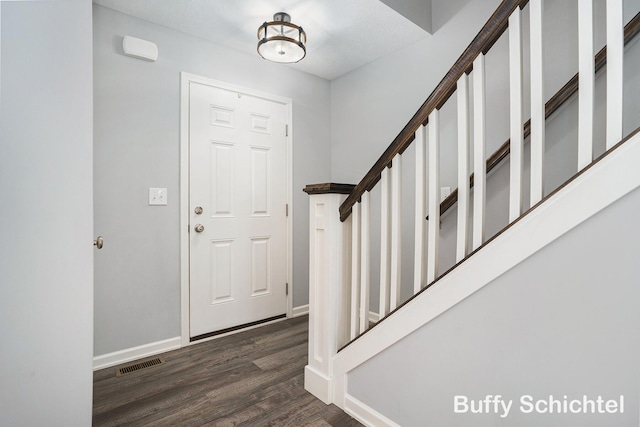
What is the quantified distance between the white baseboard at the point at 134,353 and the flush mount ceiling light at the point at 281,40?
7.30ft

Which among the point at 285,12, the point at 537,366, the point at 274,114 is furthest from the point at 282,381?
the point at 285,12

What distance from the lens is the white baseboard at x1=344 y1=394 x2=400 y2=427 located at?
4.45ft

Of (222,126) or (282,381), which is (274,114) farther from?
(282,381)

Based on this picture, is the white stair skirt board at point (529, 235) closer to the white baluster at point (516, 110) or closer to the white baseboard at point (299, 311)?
the white baluster at point (516, 110)

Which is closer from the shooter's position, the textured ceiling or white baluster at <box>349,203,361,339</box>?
white baluster at <box>349,203,361,339</box>

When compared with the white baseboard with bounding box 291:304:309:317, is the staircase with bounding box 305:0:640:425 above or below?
above

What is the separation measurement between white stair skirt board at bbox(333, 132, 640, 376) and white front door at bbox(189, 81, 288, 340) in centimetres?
160

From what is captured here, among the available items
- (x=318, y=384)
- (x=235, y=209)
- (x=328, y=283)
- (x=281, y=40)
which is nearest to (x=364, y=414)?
(x=318, y=384)

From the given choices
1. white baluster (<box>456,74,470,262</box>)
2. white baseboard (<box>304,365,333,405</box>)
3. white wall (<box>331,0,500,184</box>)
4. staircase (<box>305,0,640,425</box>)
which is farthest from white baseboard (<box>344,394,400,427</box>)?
white wall (<box>331,0,500,184</box>)

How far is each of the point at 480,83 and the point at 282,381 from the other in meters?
1.84

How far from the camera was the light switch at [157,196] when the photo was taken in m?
2.19

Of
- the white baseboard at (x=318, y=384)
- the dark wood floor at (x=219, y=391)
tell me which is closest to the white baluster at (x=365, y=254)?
the white baseboard at (x=318, y=384)

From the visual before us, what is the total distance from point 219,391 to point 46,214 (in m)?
1.32

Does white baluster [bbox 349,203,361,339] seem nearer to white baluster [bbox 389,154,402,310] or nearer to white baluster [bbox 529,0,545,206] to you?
white baluster [bbox 389,154,402,310]
